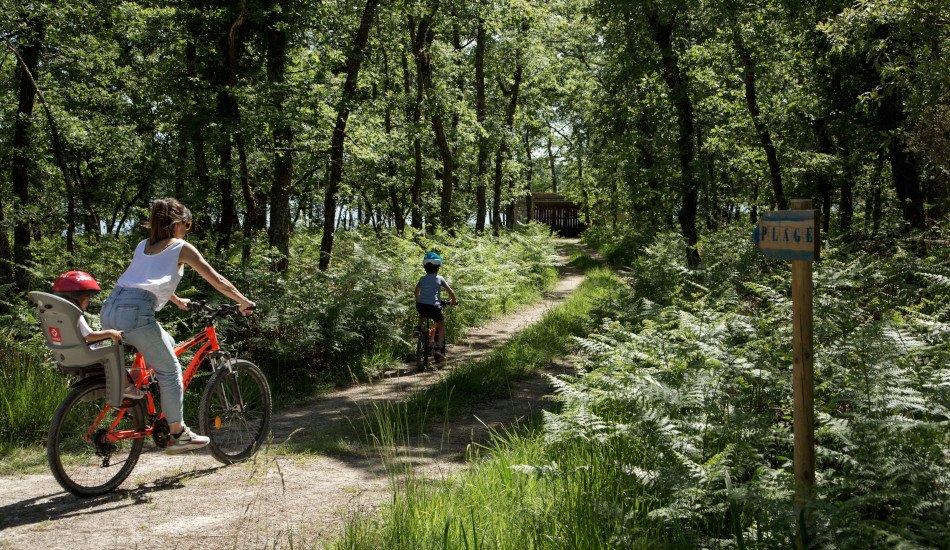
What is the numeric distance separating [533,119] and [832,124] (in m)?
13.3

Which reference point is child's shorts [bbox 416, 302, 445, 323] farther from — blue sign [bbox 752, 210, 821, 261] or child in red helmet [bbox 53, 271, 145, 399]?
blue sign [bbox 752, 210, 821, 261]

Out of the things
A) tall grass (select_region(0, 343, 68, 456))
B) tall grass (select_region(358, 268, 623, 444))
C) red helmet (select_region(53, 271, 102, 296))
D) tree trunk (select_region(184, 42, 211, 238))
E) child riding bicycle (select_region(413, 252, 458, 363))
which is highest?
tree trunk (select_region(184, 42, 211, 238))

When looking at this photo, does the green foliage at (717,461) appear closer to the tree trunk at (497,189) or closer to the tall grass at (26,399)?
the tall grass at (26,399)

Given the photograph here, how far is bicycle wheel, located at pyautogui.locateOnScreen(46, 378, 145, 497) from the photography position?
15.4 ft

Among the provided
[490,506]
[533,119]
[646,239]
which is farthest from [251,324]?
[646,239]

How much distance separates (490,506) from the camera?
3.91 meters

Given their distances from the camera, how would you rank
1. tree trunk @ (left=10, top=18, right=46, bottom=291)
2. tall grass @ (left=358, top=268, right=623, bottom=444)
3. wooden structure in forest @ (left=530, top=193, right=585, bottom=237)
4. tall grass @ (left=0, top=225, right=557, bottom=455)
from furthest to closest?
1. wooden structure in forest @ (left=530, top=193, right=585, bottom=237)
2. tree trunk @ (left=10, top=18, right=46, bottom=291)
3. tall grass @ (left=358, top=268, right=623, bottom=444)
4. tall grass @ (left=0, top=225, right=557, bottom=455)

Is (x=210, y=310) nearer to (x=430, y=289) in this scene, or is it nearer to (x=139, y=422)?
(x=139, y=422)

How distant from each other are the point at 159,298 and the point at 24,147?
501 inches

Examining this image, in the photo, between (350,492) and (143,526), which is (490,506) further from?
(143,526)

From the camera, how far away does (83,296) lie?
4.97m

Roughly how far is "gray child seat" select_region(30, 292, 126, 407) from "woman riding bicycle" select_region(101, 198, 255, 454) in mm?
169

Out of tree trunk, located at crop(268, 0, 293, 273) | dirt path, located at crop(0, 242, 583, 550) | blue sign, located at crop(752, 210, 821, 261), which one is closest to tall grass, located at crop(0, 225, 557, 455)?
tree trunk, located at crop(268, 0, 293, 273)

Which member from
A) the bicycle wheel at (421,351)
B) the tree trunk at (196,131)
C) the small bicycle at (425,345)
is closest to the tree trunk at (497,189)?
the tree trunk at (196,131)
